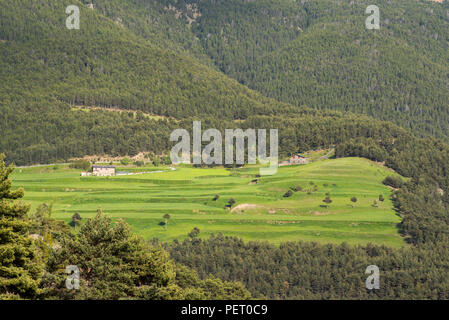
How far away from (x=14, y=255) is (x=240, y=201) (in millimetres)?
98585

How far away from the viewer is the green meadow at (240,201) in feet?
430

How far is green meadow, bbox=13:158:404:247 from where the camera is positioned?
13112 cm

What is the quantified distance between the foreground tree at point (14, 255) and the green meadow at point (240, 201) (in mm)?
73864

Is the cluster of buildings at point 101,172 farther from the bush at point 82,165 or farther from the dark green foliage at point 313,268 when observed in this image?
the dark green foliage at point 313,268

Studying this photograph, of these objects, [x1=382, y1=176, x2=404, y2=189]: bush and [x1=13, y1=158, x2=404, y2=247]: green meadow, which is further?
[x1=382, y1=176, x2=404, y2=189]: bush

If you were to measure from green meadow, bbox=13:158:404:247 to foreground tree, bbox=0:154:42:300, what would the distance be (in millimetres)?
73864

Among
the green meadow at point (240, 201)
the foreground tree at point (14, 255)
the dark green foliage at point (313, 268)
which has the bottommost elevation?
the dark green foliage at point (313, 268)

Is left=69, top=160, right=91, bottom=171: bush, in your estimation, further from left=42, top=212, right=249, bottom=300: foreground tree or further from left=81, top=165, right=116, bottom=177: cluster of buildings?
left=42, top=212, right=249, bottom=300: foreground tree

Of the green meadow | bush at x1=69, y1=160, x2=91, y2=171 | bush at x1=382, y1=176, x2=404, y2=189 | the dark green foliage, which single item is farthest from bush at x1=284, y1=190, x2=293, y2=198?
bush at x1=69, y1=160, x2=91, y2=171

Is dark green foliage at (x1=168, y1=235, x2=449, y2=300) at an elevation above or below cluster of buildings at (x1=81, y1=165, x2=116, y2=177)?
below

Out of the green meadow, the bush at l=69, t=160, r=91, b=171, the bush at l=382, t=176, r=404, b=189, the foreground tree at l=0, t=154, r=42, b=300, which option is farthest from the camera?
the bush at l=69, t=160, r=91, b=171

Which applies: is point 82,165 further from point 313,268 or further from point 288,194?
point 313,268

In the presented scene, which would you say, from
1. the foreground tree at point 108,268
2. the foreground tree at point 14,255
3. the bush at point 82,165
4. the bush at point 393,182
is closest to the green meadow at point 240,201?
the bush at point 393,182
